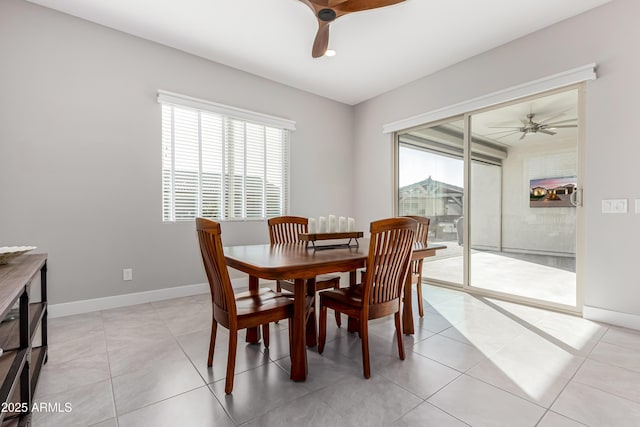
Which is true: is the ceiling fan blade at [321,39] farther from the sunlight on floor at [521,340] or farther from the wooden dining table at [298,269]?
the sunlight on floor at [521,340]

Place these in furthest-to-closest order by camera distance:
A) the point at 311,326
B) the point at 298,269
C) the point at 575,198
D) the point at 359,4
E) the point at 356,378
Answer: the point at 575,198
the point at 311,326
the point at 359,4
the point at 356,378
the point at 298,269

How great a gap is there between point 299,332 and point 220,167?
2686 millimetres

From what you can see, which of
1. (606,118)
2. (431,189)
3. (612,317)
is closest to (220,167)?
(431,189)

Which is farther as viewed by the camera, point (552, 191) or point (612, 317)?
point (552, 191)

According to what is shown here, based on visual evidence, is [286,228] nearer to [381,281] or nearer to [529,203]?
[381,281]

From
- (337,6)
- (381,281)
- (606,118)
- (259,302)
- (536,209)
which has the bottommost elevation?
(259,302)

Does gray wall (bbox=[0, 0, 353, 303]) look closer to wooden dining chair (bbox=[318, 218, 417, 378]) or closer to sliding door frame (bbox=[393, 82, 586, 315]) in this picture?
wooden dining chair (bbox=[318, 218, 417, 378])

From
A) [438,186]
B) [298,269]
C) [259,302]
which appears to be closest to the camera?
[298,269]

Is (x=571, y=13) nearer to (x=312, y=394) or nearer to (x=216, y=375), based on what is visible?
(x=312, y=394)

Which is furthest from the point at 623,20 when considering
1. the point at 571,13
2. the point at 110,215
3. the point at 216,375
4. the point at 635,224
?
the point at 110,215

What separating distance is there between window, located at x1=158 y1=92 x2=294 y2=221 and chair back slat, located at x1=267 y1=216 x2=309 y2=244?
1151mm

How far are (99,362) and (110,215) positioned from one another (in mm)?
1613

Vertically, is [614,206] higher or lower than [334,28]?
lower

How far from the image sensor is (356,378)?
1788 millimetres
